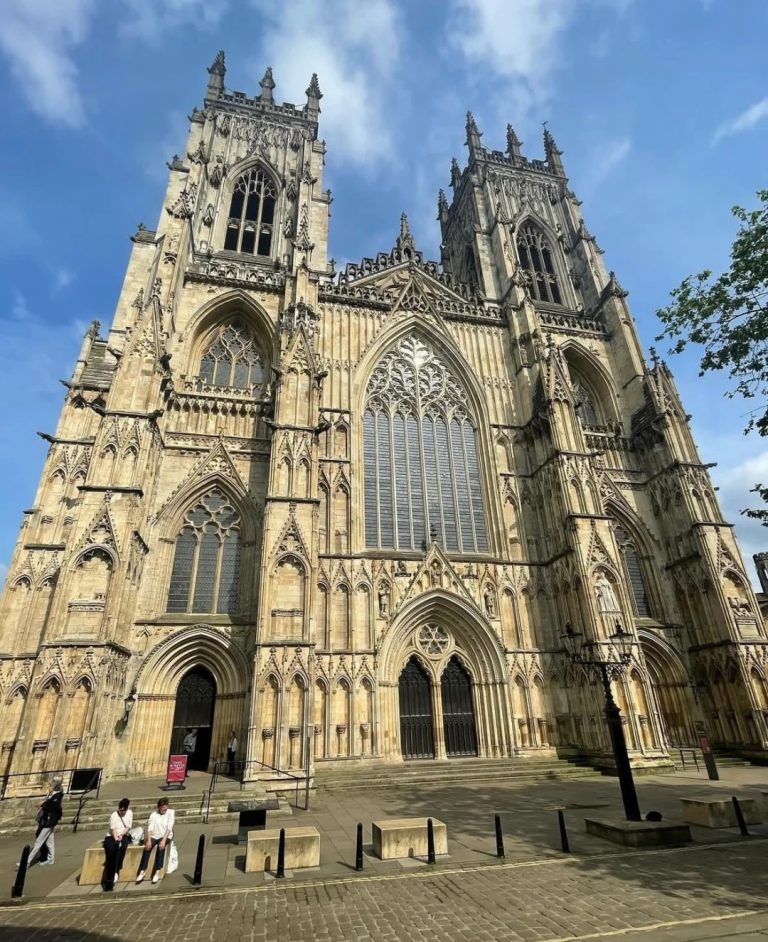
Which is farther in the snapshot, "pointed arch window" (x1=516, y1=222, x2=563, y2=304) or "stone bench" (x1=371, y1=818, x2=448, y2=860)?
"pointed arch window" (x1=516, y1=222, x2=563, y2=304)

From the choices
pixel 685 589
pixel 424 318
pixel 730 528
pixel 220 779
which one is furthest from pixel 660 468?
pixel 220 779

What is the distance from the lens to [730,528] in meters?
21.9

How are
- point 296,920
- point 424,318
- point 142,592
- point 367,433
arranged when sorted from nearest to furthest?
point 296,920 < point 142,592 < point 367,433 < point 424,318

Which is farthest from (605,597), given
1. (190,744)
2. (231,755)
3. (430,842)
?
(190,744)

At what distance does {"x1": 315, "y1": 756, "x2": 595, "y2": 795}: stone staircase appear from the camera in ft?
49.7

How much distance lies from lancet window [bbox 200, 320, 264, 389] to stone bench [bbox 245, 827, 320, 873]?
18.8 meters

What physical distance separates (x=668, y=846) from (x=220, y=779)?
39.4 ft

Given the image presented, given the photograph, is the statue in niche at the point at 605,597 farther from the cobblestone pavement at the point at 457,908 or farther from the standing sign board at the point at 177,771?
the standing sign board at the point at 177,771

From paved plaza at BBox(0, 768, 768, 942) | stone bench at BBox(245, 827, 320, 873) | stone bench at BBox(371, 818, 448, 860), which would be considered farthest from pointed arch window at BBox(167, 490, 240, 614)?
stone bench at BBox(371, 818, 448, 860)

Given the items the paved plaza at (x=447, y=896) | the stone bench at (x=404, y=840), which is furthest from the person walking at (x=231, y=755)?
the stone bench at (x=404, y=840)

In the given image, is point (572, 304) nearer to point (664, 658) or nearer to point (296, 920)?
point (664, 658)

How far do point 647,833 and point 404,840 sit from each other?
4.06 metres

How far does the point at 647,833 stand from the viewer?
832 cm

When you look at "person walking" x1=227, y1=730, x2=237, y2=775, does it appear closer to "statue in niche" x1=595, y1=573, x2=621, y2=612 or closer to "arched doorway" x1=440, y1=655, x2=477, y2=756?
"arched doorway" x1=440, y1=655, x2=477, y2=756
